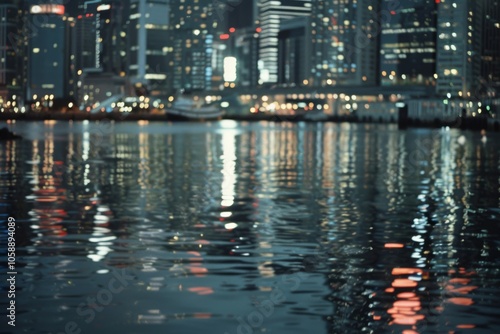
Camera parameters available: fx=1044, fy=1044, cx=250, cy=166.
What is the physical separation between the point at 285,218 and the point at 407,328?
1080 cm

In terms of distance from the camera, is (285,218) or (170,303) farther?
(285,218)

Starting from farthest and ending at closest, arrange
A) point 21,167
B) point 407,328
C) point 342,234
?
1. point 21,167
2. point 342,234
3. point 407,328

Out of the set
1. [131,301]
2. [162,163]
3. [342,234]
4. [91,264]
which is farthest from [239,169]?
[131,301]

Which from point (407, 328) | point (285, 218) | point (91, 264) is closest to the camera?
point (407, 328)

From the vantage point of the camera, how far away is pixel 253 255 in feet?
51.4

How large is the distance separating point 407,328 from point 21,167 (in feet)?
103

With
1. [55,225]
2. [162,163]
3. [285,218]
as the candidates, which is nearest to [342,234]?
[285,218]

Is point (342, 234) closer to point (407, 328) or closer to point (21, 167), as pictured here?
point (407, 328)

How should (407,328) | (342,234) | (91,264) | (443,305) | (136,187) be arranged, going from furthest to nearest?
1. (136,187)
2. (342,234)
3. (91,264)
4. (443,305)
5. (407,328)

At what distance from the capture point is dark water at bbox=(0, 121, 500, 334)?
10984 mm

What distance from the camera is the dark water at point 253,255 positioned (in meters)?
11.0

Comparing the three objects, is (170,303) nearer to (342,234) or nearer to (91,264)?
(91,264)

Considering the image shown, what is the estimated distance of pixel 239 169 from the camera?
39938mm

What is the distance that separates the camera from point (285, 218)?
2119 cm
